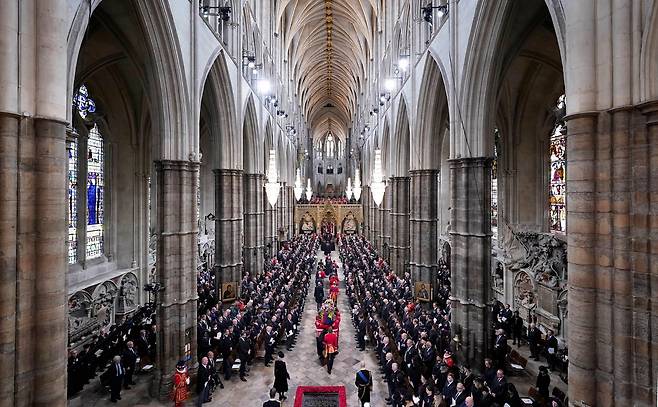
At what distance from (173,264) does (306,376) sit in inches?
212

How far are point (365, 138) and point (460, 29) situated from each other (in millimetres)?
30813

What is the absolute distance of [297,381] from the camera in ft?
37.6

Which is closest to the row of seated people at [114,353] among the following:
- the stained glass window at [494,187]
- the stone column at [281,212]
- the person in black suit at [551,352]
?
the person in black suit at [551,352]

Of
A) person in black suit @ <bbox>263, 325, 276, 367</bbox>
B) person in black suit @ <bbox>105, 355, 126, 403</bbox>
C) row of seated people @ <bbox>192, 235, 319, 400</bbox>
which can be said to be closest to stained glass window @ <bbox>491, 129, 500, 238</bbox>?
row of seated people @ <bbox>192, 235, 319, 400</bbox>

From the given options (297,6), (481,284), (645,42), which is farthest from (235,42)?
(297,6)

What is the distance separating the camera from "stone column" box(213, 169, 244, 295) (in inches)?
680

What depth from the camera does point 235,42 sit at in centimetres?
1716

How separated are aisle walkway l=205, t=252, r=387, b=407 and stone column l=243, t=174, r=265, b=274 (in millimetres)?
8659

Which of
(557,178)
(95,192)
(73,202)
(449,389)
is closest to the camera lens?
(449,389)

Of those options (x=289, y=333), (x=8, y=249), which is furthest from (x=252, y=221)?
(x=8, y=249)

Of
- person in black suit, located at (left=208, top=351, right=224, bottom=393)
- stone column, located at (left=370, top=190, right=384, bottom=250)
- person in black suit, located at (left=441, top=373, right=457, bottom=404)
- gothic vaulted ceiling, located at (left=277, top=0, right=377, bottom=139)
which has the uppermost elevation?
gothic vaulted ceiling, located at (left=277, top=0, right=377, bottom=139)

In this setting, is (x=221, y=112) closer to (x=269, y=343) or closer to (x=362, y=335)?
(x=269, y=343)

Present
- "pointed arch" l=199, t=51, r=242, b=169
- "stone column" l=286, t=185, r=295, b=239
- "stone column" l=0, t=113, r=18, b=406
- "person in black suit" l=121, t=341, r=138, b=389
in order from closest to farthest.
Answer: "stone column" l=0, t=113, r=18, b=406 < "person in black suit" l=121, t=341, r=138, b=389 < "pointed arch" l=199, t=51, r=242, b=169 < "stone column" l=286, t=185, r=295, b=239

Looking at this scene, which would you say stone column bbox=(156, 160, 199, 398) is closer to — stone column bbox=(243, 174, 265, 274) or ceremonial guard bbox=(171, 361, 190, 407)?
ceremonial guard bbox=(171, 361, 190, 407)
